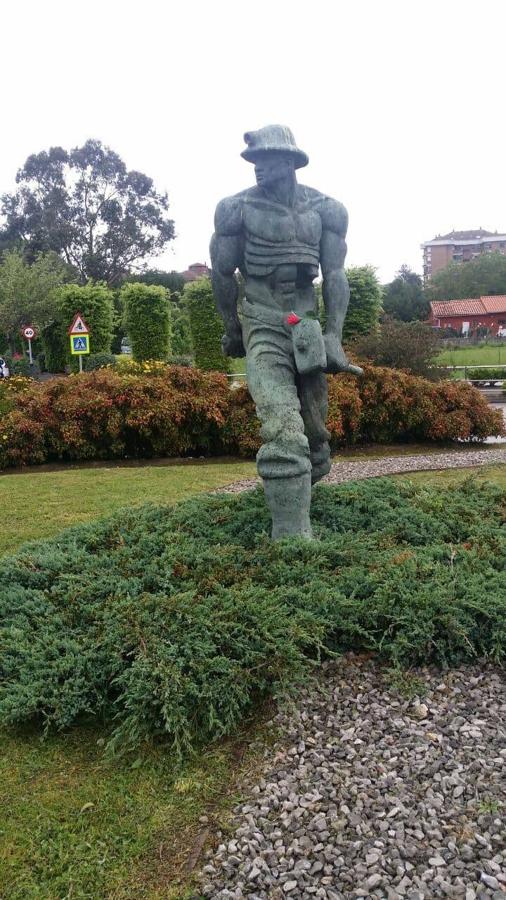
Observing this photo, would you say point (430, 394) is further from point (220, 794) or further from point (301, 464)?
point (220, 794)

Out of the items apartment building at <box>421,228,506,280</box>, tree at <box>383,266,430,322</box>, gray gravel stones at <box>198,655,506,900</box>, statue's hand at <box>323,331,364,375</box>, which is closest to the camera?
gray gravel stones at <box>198,655,506,900</box>

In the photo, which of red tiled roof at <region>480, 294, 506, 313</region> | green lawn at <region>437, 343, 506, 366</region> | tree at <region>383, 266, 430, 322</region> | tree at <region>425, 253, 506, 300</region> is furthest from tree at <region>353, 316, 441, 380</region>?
tree at <region>425, 253, 506, 300</region>

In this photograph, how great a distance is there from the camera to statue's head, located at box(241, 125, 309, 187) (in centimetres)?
472

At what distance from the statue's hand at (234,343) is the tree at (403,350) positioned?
10.5 m

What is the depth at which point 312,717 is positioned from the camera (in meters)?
3.26

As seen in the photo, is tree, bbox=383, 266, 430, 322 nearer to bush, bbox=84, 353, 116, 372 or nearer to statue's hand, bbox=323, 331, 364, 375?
bush, bbox=84, 353, 116, 372

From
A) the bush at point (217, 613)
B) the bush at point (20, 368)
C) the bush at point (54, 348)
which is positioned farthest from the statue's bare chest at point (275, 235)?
the bush at point (54, 348)

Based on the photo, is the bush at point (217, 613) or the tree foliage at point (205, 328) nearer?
the bush at point (217, 613)

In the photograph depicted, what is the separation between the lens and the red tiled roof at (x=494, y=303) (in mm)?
60125

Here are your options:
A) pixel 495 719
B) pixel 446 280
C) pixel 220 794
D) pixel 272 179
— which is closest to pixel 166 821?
pixel 220 794

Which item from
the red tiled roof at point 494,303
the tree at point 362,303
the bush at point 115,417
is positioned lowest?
the bush at point 115,417

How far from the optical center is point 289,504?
15.2 ft

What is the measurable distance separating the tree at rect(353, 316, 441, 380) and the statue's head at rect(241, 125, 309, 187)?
10943 mm

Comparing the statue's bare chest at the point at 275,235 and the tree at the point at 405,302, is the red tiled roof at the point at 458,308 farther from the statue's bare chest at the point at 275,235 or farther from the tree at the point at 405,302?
the statue's bare chest at the point at 275,235
